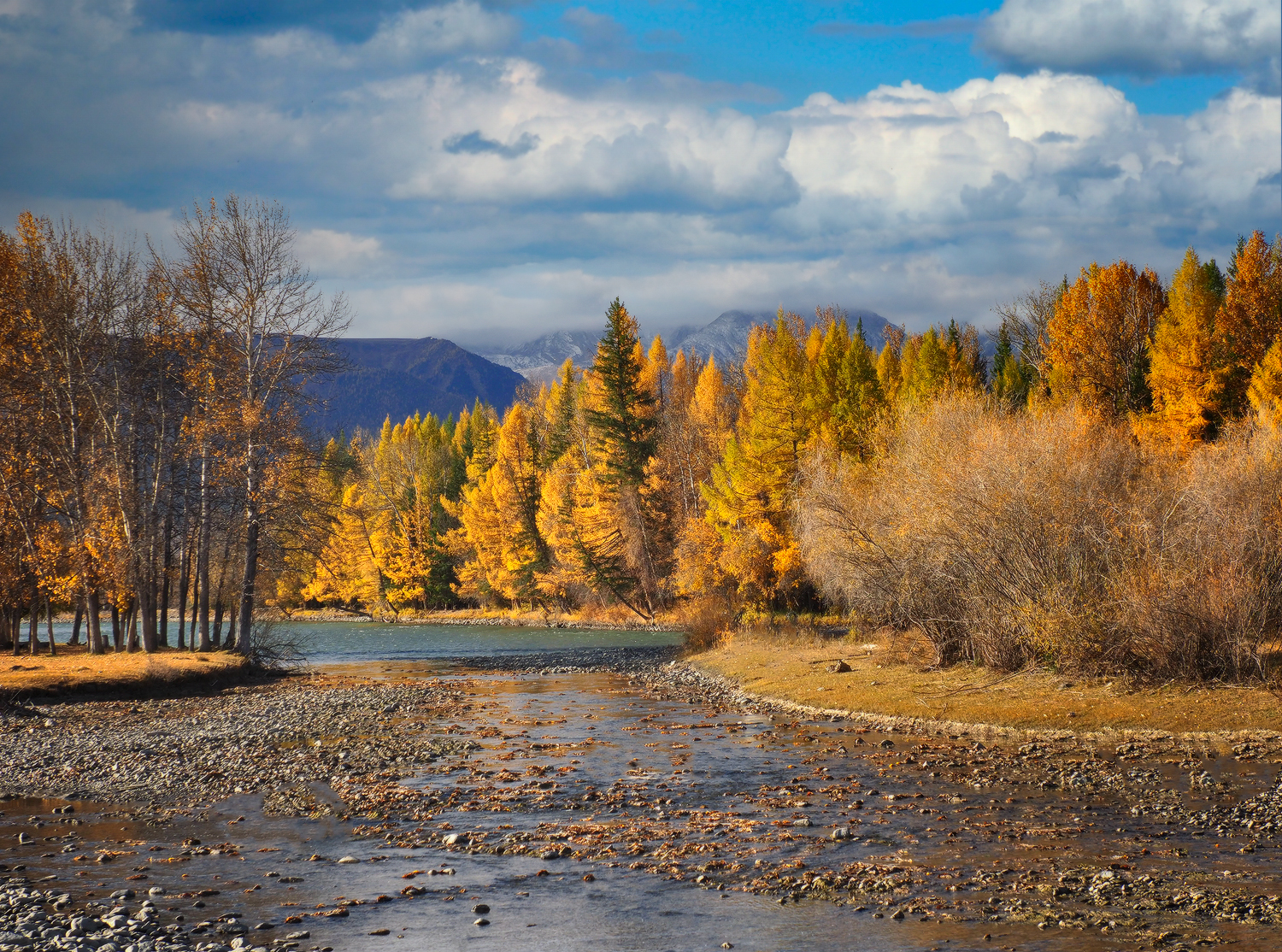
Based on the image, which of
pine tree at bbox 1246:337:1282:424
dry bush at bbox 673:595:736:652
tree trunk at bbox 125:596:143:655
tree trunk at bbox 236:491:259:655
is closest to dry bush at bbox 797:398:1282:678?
dry bush at bbox 673:595:736:652

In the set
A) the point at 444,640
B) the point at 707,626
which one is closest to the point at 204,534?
the point at 707,626

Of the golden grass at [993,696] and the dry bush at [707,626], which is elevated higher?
the golden grass at [993,696]

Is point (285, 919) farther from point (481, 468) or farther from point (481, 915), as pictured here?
point (481, 468)

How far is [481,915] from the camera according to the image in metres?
10.7

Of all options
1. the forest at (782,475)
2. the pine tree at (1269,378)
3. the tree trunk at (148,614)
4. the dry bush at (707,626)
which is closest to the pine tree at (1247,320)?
the forest at (782,475)

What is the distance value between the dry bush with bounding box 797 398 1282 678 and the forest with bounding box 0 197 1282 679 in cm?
8

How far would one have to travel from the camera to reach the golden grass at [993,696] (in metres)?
20.0

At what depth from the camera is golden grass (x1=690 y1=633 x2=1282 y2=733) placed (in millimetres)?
19984

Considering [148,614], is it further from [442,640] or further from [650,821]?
[650,821]

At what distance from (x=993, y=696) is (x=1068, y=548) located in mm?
4368

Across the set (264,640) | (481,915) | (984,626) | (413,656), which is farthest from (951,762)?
(413,656)

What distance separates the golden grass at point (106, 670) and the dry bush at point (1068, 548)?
2234cm

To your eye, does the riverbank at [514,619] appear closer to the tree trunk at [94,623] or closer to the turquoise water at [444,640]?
the turquoise water at [444,640]

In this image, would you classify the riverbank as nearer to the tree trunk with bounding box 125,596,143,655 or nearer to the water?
the water
